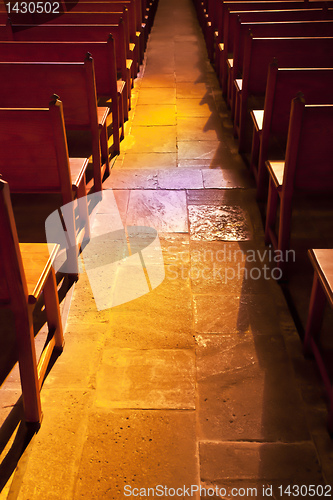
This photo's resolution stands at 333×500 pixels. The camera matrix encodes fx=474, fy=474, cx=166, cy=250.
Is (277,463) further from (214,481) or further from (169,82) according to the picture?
(169,82)

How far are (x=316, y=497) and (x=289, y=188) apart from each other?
5.27 feet

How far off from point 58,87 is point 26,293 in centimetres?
194

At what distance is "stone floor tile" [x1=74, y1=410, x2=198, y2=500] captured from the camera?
1.85 metres

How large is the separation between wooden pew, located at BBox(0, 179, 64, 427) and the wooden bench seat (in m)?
1.17

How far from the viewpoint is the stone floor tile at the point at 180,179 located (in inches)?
158

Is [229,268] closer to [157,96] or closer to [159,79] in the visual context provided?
[157,96]

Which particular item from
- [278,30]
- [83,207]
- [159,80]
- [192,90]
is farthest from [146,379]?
[159,80]

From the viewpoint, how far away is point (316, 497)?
1.80 metres

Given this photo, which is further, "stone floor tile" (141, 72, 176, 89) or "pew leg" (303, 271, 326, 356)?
"stone floor tile" (141, 72, 176, 89)

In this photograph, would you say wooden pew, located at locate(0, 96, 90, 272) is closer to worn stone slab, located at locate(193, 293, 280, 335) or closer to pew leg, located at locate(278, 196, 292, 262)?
worn stone slab, located at locate(193, 293, 280, 335)

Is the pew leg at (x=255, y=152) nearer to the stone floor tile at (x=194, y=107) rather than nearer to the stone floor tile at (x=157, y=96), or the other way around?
the stone floor tile at (x=194, y=107)

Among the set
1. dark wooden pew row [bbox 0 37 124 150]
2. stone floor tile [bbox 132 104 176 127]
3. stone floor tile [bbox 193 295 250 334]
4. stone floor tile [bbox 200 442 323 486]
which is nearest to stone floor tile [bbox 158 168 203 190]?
dark wooden pew row [bbox 0 37 124 150]

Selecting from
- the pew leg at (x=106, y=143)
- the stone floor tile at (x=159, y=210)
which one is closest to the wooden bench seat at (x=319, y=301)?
the stone floor tile at (x=159, y=210)

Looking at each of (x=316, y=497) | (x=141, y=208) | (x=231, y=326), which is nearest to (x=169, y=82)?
(x=141, y=208)
